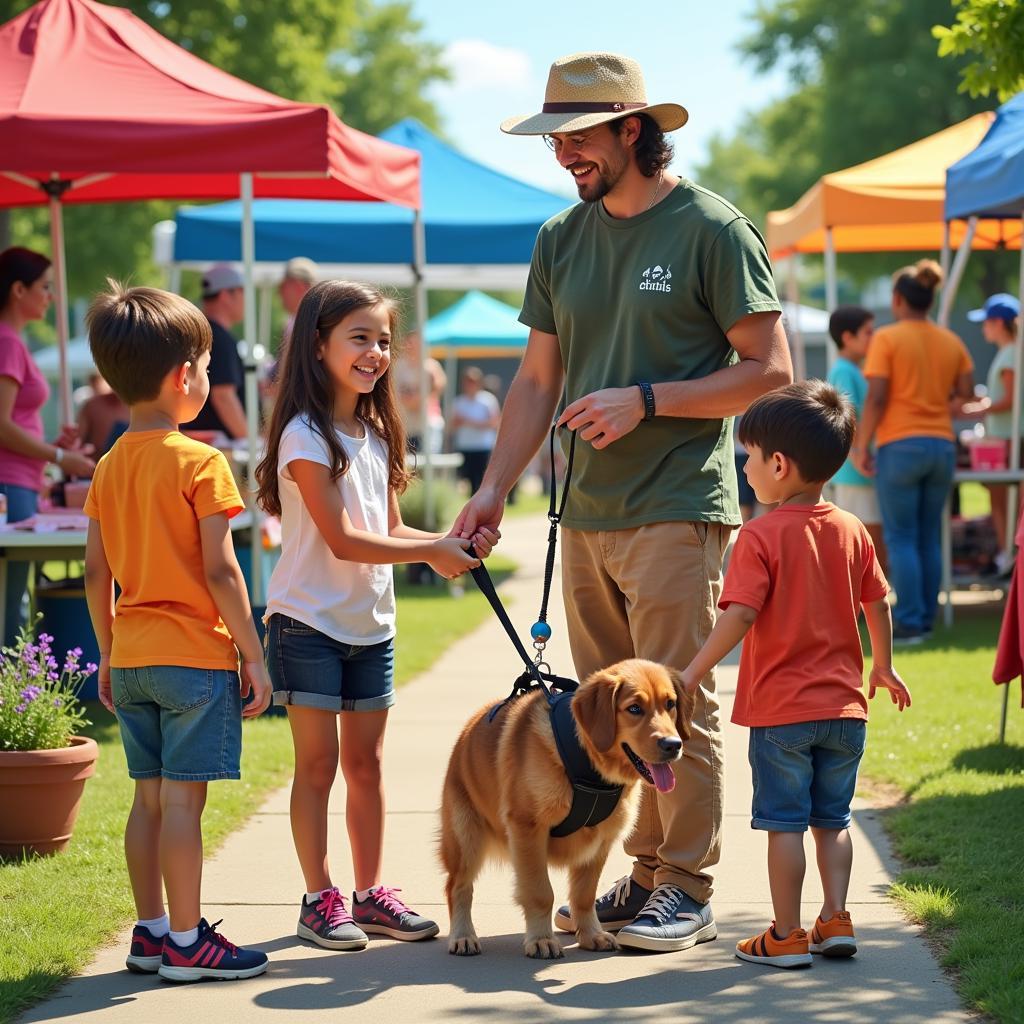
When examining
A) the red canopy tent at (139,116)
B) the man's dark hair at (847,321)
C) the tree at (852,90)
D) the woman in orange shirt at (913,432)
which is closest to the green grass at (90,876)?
the red canopy tent at (139,116)

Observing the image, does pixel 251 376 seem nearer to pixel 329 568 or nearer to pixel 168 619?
pixel 329 568

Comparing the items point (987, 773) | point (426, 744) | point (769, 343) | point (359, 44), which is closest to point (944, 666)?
point (987, 773)

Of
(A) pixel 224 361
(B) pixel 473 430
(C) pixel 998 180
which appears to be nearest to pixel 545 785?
(A) pixel 224 361

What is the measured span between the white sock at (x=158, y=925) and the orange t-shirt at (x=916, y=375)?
23.8 ft

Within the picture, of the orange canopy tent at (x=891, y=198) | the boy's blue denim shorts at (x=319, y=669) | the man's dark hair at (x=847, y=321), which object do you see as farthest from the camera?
the orange canopy tent at (x=891, y=198)

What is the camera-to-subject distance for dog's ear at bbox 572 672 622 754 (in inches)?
159

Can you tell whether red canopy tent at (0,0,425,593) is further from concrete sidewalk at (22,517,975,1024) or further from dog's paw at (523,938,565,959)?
dog's paw at (523,938,565,959)

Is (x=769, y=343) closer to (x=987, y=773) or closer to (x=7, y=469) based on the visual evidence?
(x=987, y=773)

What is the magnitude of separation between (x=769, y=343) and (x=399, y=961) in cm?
208

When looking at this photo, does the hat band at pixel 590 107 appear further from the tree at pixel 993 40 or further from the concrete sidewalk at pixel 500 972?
the tree at pixel 993 40

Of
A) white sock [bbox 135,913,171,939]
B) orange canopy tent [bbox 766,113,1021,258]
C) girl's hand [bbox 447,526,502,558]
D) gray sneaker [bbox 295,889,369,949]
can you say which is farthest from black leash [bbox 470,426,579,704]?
orange canopy tent [bbox 766,113,1021,258]

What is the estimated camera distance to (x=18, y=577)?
803 cm

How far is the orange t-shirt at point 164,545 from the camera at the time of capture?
13.6 ft

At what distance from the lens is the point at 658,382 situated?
443cm
